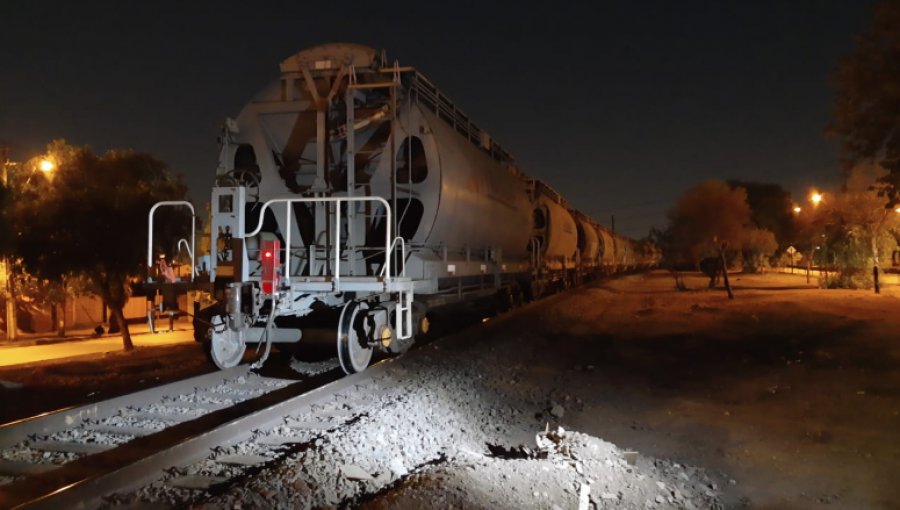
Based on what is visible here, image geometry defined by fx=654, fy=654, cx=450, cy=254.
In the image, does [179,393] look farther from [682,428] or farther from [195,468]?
[682,428]

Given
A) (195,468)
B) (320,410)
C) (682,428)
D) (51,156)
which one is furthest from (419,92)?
(51,156)

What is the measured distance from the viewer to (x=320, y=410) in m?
7.24

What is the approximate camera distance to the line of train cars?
8750mm

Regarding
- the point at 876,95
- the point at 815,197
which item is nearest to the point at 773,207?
the point at 815,197

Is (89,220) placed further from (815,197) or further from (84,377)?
(815,197)

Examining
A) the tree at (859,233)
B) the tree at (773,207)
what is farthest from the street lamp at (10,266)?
the tree at (773,207)

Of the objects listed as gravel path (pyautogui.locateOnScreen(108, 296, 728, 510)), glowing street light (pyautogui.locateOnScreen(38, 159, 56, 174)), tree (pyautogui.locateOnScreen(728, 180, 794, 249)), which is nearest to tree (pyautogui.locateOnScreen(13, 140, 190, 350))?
glowing street light (pyautogui.locateOnScreen(38, 159, 56, 174))

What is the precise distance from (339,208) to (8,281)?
16.9 m

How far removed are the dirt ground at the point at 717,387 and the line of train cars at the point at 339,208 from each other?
1.98m

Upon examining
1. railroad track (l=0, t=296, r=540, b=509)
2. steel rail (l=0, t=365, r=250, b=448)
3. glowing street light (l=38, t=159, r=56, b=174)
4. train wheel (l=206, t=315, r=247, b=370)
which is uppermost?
glowing street light (l=38, t=159, r=56, b=174)

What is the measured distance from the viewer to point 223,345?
8.72 meters

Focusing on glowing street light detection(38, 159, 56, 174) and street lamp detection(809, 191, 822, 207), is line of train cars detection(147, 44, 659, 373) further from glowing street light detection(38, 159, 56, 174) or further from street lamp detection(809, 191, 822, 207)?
street lamp detection(809, 191, 822, 207)

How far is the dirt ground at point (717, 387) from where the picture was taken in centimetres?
601

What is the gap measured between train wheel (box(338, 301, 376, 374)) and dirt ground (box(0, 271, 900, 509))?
2.14 metres
